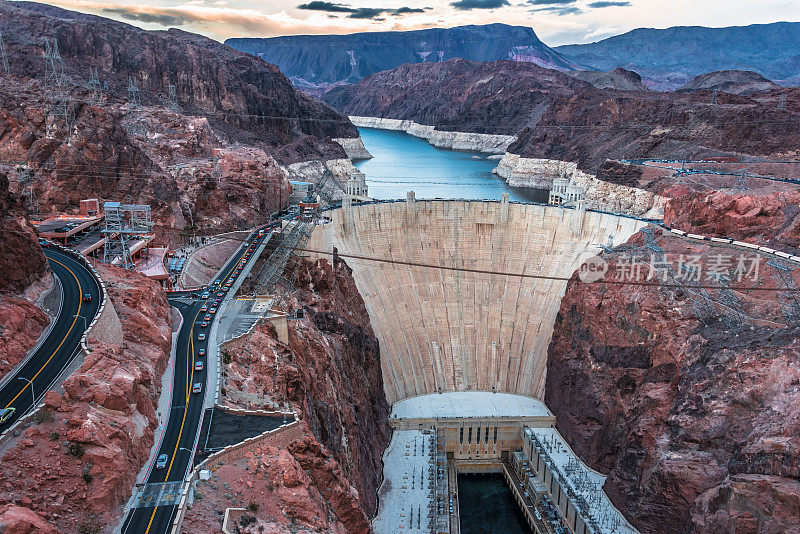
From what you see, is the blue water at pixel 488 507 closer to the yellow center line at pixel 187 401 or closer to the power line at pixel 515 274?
the power line at pixel 515 274

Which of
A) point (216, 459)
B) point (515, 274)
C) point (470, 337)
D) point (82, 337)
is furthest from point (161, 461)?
point (515, 274)

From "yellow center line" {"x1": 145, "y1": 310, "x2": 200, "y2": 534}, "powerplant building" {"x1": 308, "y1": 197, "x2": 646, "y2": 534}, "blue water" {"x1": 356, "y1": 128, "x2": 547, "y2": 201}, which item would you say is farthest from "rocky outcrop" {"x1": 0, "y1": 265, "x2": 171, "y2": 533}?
"blue water" {"x1": 356, "y1": 128, "x2": 547, "y2": 201}

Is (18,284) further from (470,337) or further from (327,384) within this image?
(470,337)

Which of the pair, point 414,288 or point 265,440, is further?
point 414,288

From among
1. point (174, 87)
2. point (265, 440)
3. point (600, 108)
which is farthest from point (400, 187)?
point (265, 440)

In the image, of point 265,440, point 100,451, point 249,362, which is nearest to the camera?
point 100,451

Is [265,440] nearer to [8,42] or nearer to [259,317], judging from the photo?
[259,317]
